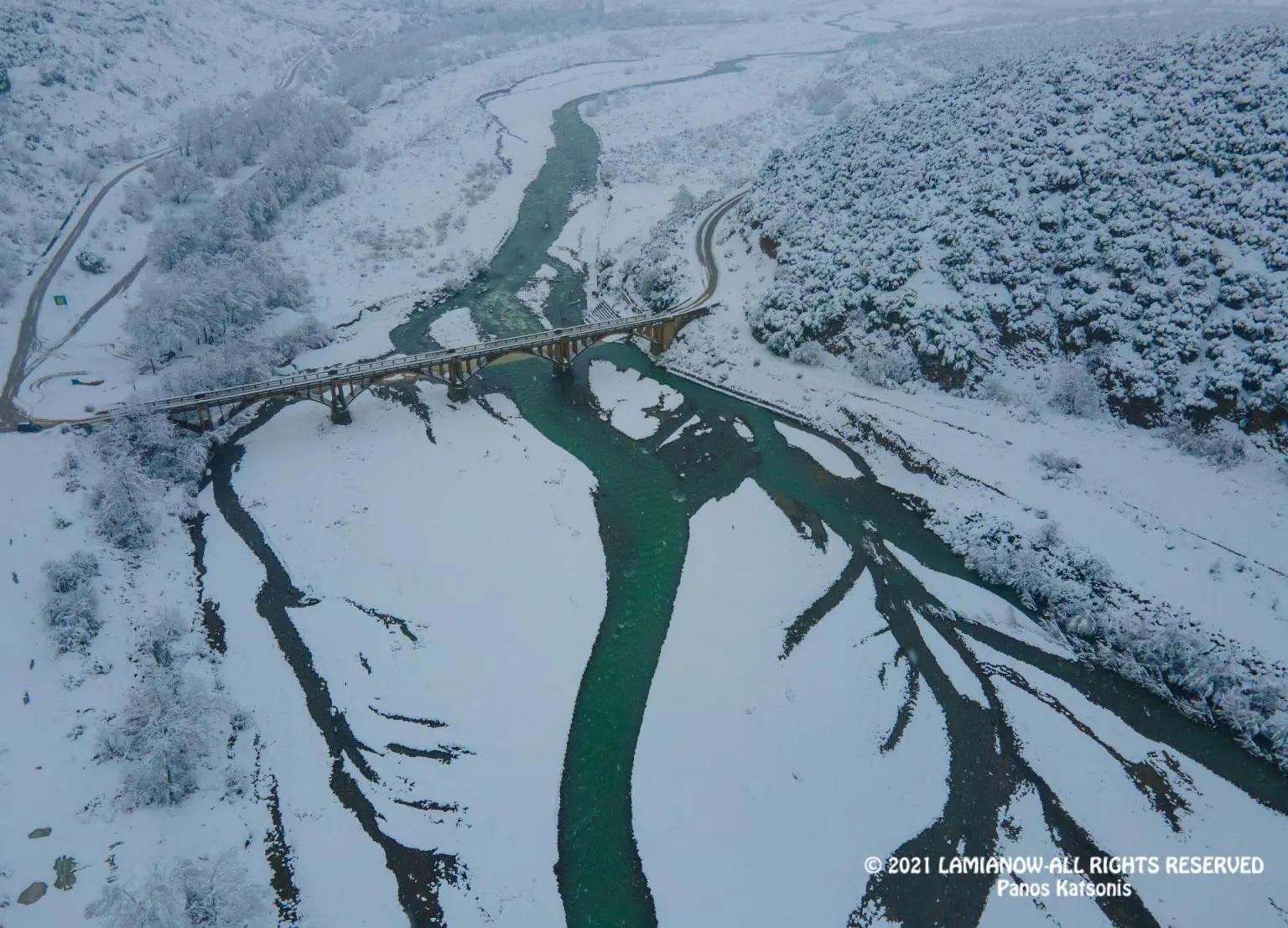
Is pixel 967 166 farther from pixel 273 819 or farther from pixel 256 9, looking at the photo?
pixel 256 9

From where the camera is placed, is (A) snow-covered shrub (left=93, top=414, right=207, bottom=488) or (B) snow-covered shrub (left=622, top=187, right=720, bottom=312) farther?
(B) snow-covered shrub (left=622, top=187, right=720, bottom=312)

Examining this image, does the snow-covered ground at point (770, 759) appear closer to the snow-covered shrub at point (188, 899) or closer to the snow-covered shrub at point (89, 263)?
the snow-covered shrub at point (188, 899)

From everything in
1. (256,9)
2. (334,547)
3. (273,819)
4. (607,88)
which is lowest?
(273,819)

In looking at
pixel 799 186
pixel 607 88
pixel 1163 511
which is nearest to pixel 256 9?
pixel 607 88

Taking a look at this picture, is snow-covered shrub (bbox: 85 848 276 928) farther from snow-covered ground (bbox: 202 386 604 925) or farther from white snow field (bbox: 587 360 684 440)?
white snow field (bbox: 587 360 684 440)

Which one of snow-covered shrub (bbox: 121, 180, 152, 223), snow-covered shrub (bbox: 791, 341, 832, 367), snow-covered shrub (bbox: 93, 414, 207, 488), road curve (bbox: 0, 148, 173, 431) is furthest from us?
snow-covered shrub (bbox: 121, 180, 152, 223)

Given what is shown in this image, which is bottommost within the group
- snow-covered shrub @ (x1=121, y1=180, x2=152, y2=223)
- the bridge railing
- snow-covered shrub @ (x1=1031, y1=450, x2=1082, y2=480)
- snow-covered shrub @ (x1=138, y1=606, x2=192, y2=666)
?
snow-covered shrub @ (x1=1031, y1=450, x2=1082, y2=480)

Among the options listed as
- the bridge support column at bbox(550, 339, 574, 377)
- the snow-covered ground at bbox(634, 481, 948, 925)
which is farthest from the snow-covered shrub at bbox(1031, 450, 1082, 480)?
the bridge support column at bbox(550, 339, 574, 377)
